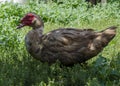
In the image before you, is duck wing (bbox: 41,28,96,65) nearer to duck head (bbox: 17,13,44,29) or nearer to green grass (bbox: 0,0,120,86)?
green grass (bbox: 0,0,120,86)

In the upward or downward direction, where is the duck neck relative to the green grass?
upward

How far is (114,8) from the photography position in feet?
47.9

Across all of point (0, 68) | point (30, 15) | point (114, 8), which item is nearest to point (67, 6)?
point (114, 8)

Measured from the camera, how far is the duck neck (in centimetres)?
637

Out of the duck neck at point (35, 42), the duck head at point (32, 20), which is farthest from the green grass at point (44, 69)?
the duck head at point (32, 20)

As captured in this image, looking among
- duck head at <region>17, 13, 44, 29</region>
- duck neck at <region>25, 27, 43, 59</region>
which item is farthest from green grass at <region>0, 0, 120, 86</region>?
duck head at <region>17, 13, 44, 29</region>

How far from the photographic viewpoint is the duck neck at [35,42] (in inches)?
251

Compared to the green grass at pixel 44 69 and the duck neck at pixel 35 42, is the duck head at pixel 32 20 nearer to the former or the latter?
the duck neck at pixel 35 42

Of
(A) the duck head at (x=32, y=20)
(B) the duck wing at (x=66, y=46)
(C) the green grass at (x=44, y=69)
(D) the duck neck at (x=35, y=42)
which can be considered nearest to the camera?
(C) the green grass at (x=44, y=69)

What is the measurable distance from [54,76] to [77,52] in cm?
76

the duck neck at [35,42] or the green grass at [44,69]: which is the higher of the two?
the duck neck at [35,42]

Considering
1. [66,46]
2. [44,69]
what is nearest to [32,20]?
[66,46]

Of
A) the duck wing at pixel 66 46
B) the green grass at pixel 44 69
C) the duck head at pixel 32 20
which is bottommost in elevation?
the green grass at pixel 44 69

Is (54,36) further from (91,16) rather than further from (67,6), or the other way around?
(67,6)
